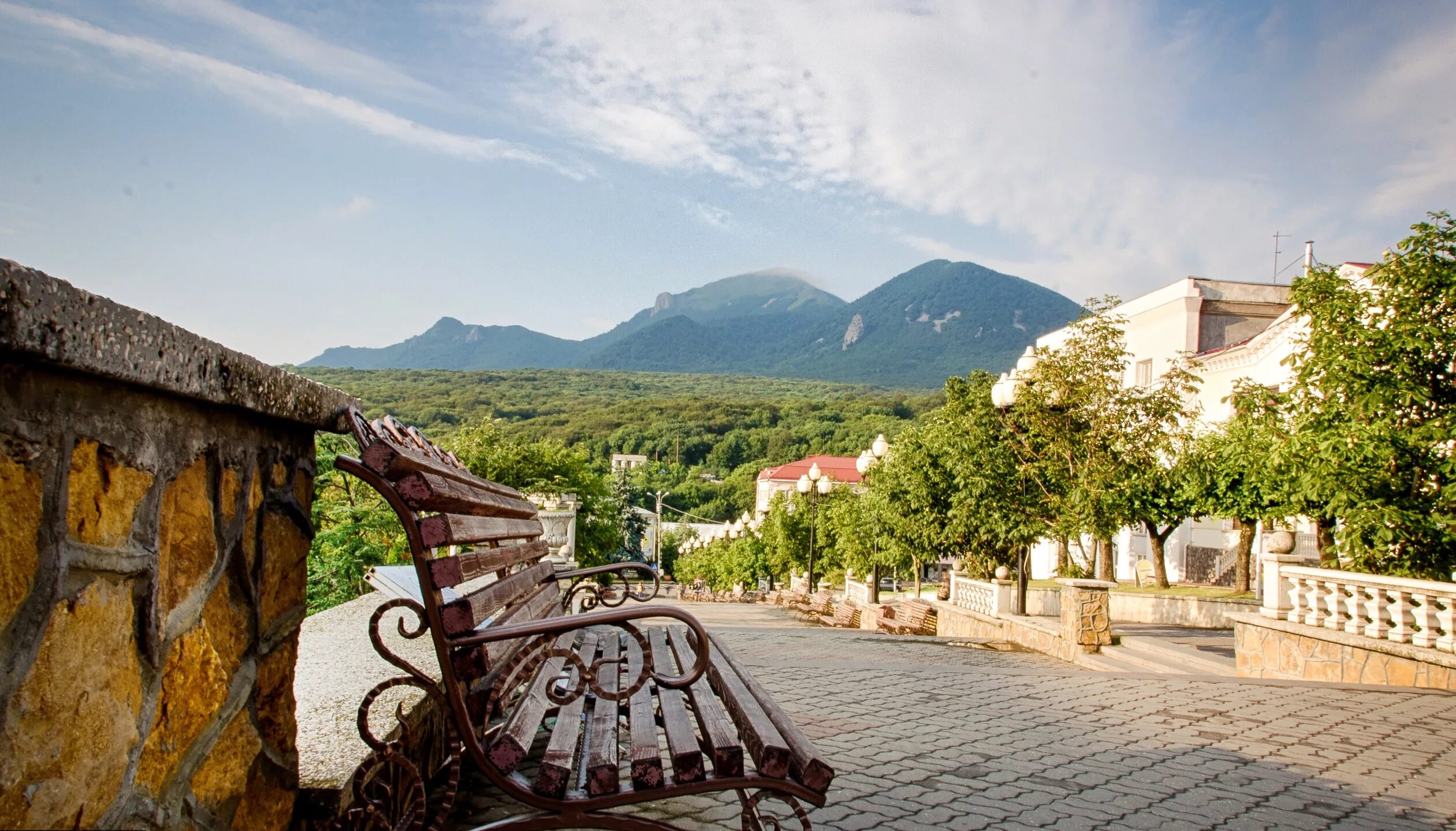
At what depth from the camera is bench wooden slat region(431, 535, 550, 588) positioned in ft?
7.68

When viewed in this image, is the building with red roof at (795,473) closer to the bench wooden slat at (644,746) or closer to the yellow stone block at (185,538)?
the bench wooden slat at (644,746)

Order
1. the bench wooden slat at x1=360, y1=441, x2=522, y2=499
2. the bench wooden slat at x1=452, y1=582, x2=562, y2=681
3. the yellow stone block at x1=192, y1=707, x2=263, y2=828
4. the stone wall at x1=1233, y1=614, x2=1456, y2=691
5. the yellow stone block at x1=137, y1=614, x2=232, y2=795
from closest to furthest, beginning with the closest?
the yellow stone block at x1=137, y1=614, x2=232, y2=795, the yellow stone block at x1=192, y1=707, x2=263, y2=828, the bench wooden slat at x1=360, y1=441, x2=522, y2=499, the bench wooden slat at x1=452, y1=582, x2=562, y2=681, the stone wall at x1=1233, y1=614, x2=1456, y2=691

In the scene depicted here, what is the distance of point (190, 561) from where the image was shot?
5.64 feet

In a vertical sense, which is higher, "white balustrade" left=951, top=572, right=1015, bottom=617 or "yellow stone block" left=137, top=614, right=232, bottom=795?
"yellow stone block" left=137, top=614, right=232, bottom=795

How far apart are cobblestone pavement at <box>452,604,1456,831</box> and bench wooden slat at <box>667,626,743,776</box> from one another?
0.81 meters

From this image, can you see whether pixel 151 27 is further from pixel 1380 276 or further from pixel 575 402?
pixel 575 402

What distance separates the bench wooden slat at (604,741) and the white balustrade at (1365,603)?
8.22 meters

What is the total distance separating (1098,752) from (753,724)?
3.46 meters

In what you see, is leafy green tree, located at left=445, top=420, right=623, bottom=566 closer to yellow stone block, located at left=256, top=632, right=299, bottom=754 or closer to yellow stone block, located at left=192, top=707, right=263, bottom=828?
yellow stone block, located at left=256, top=632, right=299, bottom=754

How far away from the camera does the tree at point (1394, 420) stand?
9.35 meters

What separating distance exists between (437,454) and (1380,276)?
1001cm

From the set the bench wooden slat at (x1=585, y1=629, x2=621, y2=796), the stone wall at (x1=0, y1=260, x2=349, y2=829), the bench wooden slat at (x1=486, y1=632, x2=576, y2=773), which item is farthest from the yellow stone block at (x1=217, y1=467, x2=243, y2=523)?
the bench wooden slat at (x1=585, y1=629, x2=621, y2=796)

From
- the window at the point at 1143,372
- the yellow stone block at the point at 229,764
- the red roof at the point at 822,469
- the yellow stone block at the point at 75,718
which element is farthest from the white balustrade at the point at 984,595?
the red roof at the point at 822,469

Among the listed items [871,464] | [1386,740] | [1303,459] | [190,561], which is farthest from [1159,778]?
[871,464]
